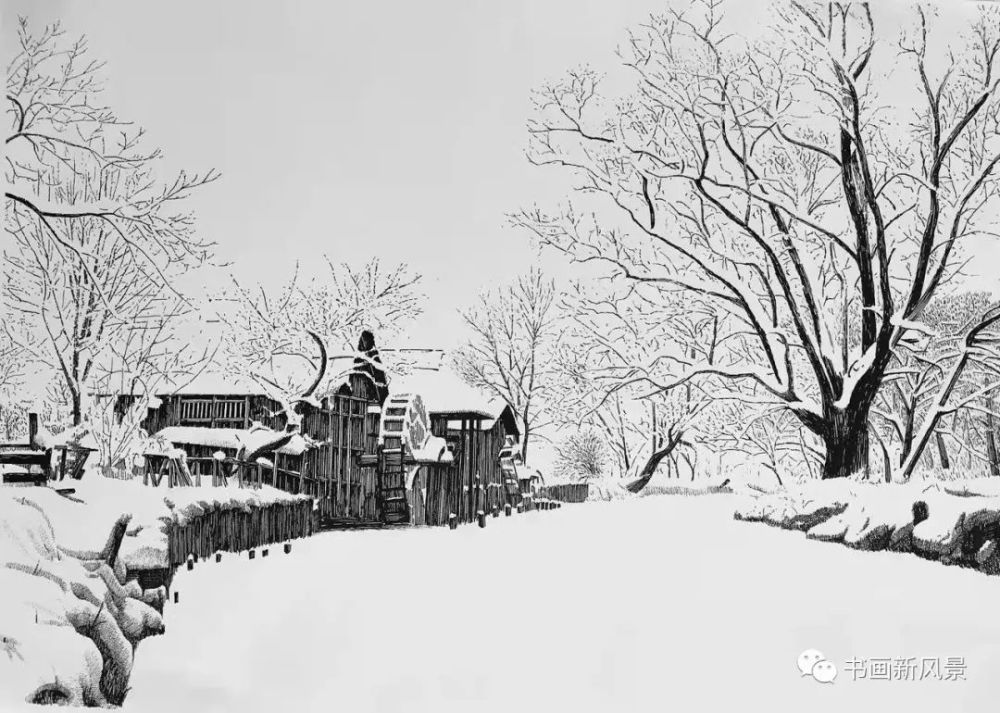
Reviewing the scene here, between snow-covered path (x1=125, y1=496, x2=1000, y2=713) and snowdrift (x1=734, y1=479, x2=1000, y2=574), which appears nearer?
snow-covered path (x1=125, y1=496, x2=1000, y2=713)

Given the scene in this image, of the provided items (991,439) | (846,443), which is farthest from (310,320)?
(991,439)

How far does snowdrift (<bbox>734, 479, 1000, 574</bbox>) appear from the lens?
3.29 metres

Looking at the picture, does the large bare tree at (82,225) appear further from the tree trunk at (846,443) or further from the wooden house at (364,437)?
the tree trunk at (846,443)

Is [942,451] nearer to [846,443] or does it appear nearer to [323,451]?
[846,443]

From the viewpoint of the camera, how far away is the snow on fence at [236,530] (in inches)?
123

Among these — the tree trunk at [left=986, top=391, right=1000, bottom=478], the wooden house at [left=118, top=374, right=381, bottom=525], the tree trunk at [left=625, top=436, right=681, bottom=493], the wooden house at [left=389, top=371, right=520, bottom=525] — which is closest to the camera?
the wooden house at [left=118, top=374, right=381, bottom=525]

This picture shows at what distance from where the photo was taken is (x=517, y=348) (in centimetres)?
362

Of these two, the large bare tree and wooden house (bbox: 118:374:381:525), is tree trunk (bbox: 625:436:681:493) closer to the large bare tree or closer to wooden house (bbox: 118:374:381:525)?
wooden house (bbox: 118:374:381:525)

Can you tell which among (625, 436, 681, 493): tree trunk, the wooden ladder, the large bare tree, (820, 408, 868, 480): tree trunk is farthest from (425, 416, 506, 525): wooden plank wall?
(820, 408, 868, 480): tree trunk

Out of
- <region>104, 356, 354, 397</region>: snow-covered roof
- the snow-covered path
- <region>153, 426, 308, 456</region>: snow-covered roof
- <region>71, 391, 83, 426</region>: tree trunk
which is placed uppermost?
<region>104, 356, 354, 397</region>: snow-covered roof

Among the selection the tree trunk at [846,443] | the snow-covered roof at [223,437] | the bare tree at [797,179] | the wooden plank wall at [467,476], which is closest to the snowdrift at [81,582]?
the snow-covered roof at [223,437]

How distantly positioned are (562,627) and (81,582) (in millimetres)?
1706

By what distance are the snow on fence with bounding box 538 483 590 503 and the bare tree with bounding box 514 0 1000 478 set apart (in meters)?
0.59

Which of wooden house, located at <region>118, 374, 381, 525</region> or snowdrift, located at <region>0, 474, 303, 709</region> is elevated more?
wooden house, located at <region>118, 374, 381, 525</region>
